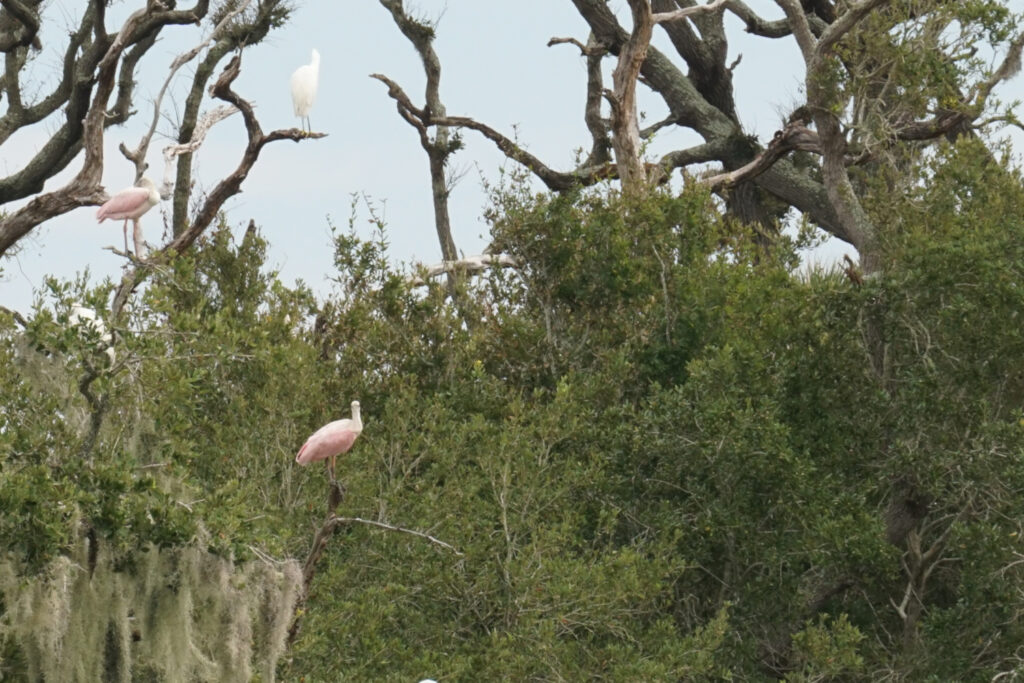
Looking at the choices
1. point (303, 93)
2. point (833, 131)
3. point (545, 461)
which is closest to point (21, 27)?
point (303, 93)

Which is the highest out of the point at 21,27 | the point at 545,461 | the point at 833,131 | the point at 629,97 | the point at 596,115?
the point at 21,27

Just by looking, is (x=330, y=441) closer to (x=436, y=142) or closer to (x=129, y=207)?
(x=129, y=207)

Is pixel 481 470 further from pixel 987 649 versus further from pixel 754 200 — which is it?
pixel 754 200

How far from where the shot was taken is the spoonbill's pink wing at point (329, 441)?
31.2 ft

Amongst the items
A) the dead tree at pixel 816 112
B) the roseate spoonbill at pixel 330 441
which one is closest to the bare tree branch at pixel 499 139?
the dead tree at pixel 816 112

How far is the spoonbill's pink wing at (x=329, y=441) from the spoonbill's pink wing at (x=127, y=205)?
113 inches

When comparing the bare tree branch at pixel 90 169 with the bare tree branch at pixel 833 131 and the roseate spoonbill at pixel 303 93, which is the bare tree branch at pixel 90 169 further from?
the bare tree branch at pixel 833 131

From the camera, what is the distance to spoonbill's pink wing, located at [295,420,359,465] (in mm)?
9500

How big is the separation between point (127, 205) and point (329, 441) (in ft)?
9.92

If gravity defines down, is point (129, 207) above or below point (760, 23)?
below

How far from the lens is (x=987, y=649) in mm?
10750

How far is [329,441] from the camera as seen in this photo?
951cm

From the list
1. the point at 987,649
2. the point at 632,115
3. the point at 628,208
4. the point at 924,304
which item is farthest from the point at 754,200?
the point at 987,649

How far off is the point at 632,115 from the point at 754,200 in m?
6.10
